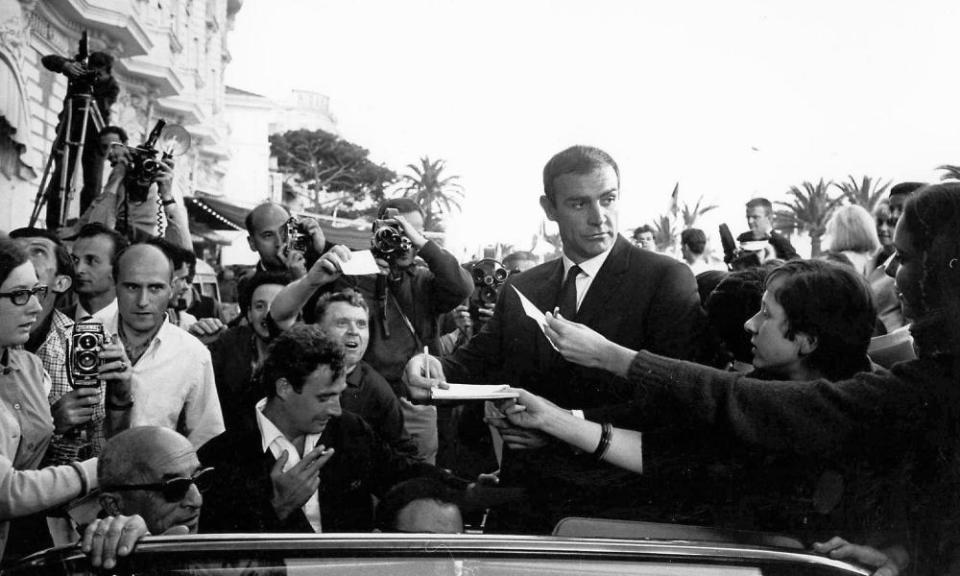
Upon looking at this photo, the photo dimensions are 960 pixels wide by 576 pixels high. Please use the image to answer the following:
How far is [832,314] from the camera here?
8.51 ft

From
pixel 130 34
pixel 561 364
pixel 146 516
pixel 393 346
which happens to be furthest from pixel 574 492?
pixel 130 34

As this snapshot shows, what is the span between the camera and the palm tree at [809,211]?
1229 inches

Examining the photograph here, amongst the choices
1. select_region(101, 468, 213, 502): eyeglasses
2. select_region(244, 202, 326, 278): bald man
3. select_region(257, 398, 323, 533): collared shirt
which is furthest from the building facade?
Answer: select_region(101, 468, 213, 502): eyeglasses

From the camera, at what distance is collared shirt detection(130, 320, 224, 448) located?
370 centimetres

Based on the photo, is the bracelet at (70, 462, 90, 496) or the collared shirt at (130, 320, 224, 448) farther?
the collared shirt at (130, 320, 224, 448)

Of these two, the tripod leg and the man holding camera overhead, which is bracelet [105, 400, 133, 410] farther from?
the tripod leg

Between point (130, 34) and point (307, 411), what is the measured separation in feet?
48.1

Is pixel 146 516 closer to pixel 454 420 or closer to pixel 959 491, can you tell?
pixel 959 491

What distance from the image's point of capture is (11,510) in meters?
2.69

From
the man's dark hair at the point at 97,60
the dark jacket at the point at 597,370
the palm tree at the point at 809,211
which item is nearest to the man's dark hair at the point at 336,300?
the dark jacket at the point at 597,370

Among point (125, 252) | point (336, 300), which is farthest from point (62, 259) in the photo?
point (336, 300)

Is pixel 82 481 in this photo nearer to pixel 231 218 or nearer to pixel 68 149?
pixel 68 149

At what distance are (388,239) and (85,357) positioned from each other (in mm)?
1798

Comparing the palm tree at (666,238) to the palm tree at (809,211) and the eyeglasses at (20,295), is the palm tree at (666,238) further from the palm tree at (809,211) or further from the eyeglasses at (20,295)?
the palm tree at (809,211)
